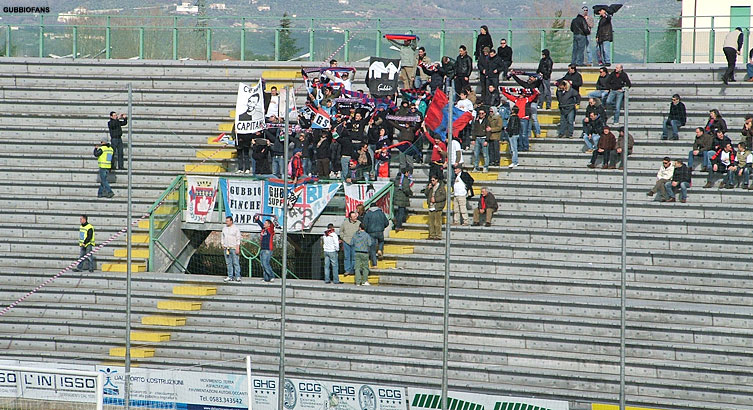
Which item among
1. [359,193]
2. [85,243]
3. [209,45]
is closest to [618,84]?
[359,193]

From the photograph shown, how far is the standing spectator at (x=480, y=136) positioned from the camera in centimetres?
2918

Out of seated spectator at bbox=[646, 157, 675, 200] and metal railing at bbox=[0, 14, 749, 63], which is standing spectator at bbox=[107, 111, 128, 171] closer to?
metal railing at bbox=[0, 14, 749, 63]

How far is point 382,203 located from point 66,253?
794 centimetres

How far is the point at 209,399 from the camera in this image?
893 inches

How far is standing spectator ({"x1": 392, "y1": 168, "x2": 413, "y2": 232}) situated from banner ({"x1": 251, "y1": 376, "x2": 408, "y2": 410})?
6.70 metres

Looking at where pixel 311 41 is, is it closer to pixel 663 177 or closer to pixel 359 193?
pixel 359 193

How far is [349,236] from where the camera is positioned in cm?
2756

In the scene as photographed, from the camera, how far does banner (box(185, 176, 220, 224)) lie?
29.9 metres

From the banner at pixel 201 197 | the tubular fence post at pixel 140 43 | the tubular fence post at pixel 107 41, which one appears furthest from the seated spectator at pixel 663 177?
the tubular fence post at pixel 107 41

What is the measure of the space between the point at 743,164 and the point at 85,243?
1516cm

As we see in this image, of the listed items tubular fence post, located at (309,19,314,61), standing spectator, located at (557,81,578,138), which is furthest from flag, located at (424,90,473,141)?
tubular fence post, located at (309,19,314,61)

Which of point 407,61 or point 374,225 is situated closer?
point 374,225

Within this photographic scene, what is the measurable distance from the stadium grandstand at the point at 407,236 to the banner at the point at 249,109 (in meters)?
0.05

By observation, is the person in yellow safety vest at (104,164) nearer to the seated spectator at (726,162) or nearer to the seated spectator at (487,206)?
the seated spectator at (487,206)
